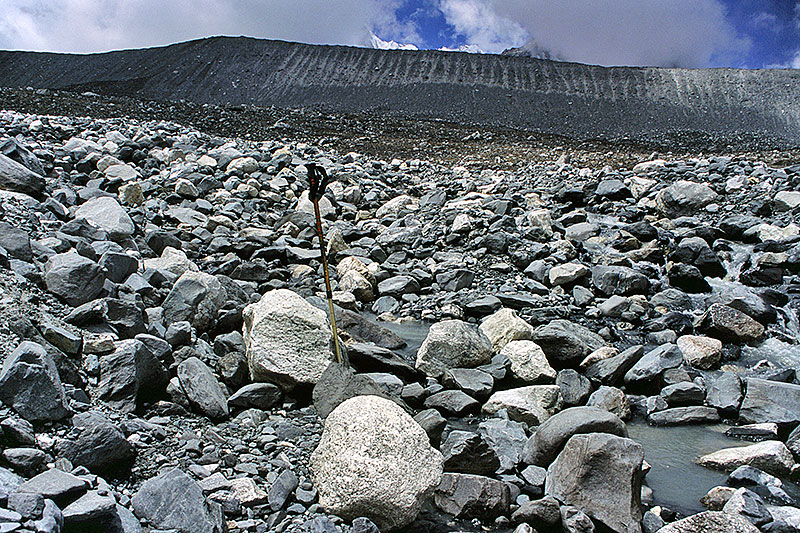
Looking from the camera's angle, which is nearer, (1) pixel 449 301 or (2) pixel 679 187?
(1) pixel 449 301

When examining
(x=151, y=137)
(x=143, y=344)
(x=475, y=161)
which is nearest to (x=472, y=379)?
(x=143, y=344)

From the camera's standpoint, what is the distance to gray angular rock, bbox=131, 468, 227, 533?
2424mm

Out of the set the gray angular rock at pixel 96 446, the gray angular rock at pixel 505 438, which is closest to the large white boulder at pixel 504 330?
the gray angular rock at pixel 505 438

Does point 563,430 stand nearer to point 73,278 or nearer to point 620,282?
point 73,278

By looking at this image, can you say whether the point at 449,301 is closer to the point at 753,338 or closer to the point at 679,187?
the point at 753,338

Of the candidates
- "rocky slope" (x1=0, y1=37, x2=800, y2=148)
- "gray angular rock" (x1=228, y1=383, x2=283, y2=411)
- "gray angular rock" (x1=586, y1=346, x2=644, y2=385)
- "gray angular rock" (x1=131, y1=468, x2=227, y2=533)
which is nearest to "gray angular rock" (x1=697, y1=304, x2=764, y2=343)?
"gray angular rock" (x1=586, y1=346, x2=644, y2=385)

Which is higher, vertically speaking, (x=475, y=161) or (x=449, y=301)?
(x=475, y=161)

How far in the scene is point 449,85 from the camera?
26344mm

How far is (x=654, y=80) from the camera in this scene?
29.4 metres

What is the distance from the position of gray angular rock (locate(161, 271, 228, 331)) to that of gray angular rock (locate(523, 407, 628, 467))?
2.75 metres

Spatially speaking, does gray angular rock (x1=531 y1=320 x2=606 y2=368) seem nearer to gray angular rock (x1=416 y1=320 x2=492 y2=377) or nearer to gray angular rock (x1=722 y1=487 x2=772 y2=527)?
gray angular rock (x1=416 y1=320 x2=492 y2=377)

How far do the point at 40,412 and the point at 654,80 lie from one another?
32.6 meters

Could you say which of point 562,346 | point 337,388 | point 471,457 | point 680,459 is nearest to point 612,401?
point 680,459

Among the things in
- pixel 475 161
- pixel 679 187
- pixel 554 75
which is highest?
pixel 554 75
